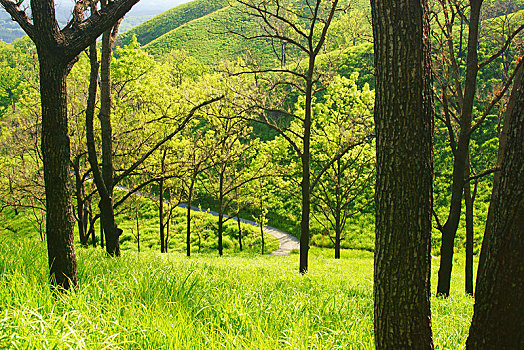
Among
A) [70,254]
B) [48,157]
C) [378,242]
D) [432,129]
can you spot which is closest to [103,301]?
[70,254]

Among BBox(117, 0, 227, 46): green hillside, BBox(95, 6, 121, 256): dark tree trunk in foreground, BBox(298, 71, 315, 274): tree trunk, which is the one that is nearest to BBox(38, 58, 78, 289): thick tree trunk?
BBox(95, 6, 121, 256): dark tree trunk in foreground

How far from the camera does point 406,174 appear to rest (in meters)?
2.27

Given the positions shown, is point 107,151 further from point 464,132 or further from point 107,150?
point 464,132

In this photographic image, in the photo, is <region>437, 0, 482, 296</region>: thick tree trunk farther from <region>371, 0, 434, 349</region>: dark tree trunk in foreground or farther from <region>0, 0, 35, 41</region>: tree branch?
<region>0, 0, 35, 41</region>: tree branch

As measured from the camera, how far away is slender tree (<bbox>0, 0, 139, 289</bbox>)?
3230mm

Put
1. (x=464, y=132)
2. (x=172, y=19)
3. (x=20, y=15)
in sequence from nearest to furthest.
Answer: (x=20, y=15)
(x=464, y=132)
(x=172, y=19)

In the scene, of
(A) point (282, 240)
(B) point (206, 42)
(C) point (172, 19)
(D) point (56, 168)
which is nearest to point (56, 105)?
(D) point (56, 168)

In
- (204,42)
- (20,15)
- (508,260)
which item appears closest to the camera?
(508,260)

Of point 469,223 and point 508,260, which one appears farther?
point 469,223

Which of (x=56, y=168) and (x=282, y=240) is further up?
(x=56, y=168)

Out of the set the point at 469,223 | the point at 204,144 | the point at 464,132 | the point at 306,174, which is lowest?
the point at 469,223

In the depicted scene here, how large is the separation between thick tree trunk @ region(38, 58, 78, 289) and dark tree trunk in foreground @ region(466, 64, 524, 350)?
10.9 ft

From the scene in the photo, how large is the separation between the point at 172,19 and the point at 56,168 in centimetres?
10922

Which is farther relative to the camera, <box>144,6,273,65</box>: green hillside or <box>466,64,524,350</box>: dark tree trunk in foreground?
<box>144,6,273,65</box>: green hillside
